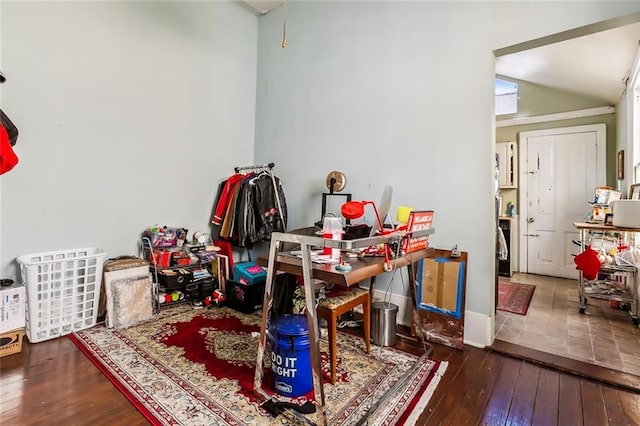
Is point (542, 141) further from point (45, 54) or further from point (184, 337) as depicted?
point (45, 54)

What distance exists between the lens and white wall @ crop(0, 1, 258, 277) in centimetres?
254

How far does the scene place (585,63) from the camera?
11.5ft

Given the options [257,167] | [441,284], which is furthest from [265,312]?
[257,167]

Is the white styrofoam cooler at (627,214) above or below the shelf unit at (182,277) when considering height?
above

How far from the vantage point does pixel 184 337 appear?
8.27 ft

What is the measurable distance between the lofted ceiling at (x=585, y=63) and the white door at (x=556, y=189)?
0.68 metres

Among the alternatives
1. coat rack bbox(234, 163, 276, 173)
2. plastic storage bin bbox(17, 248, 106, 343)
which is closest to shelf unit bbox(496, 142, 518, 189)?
coat rack bbox(234, 163, 276, 173)

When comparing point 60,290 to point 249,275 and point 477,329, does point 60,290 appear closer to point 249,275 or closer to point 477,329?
point 249,275

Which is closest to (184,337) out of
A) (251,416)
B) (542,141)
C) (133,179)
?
(251,416)

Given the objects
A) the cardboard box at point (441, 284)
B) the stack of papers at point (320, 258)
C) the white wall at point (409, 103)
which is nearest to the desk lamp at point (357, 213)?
the stack of papers at point (320, 258)

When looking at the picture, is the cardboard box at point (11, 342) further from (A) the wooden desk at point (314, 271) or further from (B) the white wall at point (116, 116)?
(A) the wooden desk at point (314, 271)

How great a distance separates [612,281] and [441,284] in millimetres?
2384

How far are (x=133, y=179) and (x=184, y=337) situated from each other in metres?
1.67

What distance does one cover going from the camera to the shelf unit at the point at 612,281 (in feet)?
9.72
